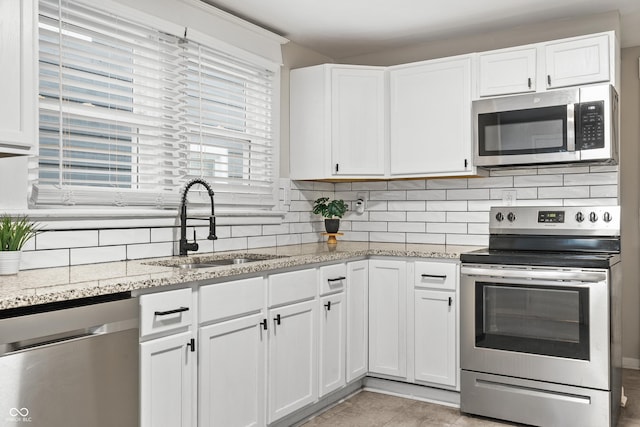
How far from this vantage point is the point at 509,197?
3719 mm

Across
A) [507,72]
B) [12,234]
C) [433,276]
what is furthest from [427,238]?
[12,234]

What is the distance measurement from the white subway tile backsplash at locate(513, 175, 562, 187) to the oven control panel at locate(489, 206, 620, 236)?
0.76 ft

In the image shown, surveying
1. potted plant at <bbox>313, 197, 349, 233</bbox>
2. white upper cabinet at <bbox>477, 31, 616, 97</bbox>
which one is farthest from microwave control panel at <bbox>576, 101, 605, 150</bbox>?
potted plant at <bbox>313, 197, 349, 233</bbox>

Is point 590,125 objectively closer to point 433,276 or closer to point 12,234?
point 433,276

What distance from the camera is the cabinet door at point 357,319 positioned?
3377mm

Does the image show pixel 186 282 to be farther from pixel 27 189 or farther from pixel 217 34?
pixel 217 34

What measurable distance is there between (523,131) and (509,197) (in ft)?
1.72

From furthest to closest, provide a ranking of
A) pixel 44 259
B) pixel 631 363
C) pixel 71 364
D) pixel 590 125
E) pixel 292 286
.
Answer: pixel 631 363 < pixel 590 125 < pixel 292 286 < pixel 44 259 < pixel 71 364

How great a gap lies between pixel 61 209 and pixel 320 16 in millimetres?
1938

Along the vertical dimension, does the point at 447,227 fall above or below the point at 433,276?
above

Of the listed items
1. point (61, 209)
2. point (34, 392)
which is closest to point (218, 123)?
point (61, 209)

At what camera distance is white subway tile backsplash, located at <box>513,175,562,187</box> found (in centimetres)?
356

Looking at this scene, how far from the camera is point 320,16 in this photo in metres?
3.47

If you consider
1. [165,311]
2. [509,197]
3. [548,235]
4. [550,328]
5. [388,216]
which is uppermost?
[509,197]
